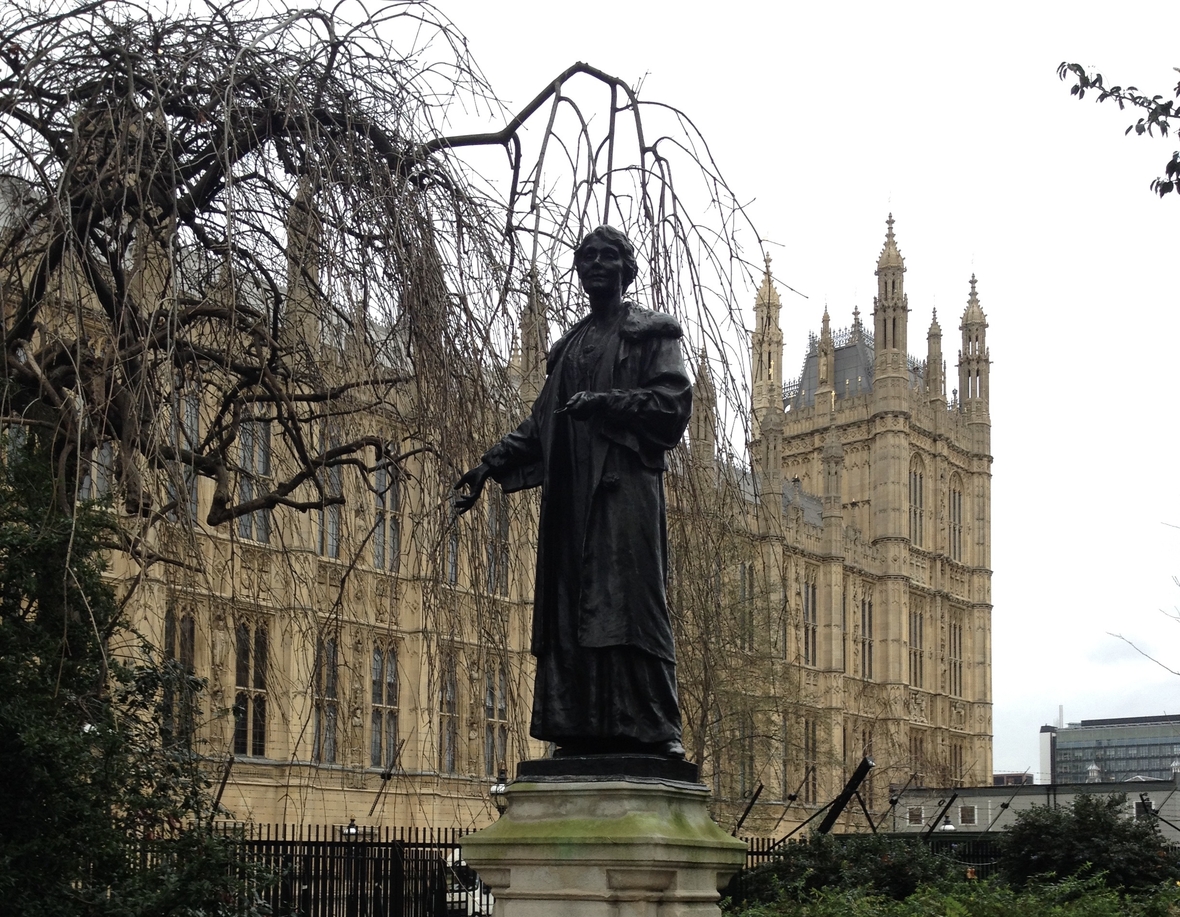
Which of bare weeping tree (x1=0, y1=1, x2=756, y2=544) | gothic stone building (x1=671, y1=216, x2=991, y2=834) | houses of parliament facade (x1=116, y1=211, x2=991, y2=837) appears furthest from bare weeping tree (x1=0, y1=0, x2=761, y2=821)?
gothic stone building (x1=671, y1=216, x2=991, y2=834)

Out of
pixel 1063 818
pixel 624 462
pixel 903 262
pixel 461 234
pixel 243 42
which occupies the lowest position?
pixel 1063 818

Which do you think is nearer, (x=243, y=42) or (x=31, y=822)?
(x=243, y=42)

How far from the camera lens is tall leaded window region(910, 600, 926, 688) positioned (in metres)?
60.4

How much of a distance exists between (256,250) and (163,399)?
1.26 meters

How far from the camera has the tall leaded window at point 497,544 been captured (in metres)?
6.86

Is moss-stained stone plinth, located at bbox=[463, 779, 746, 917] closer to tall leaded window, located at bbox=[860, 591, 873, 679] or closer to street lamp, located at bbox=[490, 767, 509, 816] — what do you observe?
street lamp, located at bbox=[490, 767, 509, 816]

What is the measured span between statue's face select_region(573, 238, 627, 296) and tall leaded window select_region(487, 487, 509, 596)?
4.54ft

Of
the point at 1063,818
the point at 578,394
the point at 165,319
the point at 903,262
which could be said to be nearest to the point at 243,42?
the point at 165,319

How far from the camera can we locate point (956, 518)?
6425 cm

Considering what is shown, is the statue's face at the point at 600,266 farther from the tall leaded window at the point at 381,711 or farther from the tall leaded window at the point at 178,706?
the tall leaded window at the point at 381,711

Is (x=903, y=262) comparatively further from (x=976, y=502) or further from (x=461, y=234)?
(x=461, y=234)

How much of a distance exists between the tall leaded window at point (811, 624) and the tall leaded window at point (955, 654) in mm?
9828

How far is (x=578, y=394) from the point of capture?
5254mm

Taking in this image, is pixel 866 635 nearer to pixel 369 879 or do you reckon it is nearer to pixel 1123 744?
pixel 369 879
